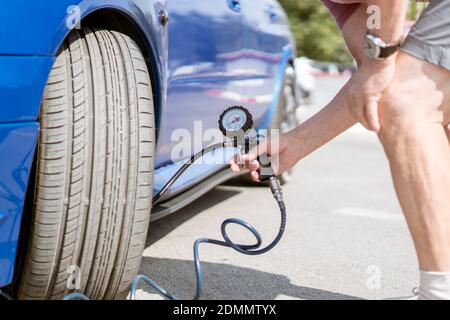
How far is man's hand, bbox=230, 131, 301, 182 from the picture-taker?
7.66ft

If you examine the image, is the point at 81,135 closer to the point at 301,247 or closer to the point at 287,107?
the point at 301,247

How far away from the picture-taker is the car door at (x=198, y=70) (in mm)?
2621

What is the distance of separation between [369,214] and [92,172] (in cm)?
238

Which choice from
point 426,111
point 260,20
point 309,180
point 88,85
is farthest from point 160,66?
point 309,180

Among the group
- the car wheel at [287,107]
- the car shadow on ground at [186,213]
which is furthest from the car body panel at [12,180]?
the car wheel at [287,107]

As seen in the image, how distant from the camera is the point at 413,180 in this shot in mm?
1929

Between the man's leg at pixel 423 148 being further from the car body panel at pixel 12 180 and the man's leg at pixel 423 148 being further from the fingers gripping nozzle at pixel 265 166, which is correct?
the car body panel at pixel 12 180

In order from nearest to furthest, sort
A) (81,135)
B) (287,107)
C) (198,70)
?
(81,135), (198,70), (287,107)

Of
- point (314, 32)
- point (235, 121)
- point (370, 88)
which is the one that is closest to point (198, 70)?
point (235, 121)

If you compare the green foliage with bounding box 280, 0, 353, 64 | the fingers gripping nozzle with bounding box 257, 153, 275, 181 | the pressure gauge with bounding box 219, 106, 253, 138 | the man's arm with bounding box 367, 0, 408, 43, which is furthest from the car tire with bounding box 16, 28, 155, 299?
the green foliage with bounding box 280, 0, 353, 64

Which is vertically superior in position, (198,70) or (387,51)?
(198,70)

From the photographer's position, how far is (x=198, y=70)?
2836mm

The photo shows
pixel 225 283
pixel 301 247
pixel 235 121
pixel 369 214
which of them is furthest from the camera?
pixel 369 214

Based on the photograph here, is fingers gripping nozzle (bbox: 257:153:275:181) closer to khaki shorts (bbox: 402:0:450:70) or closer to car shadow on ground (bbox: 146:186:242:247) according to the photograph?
khaki shorts (bbox: 402:0:450:70)
